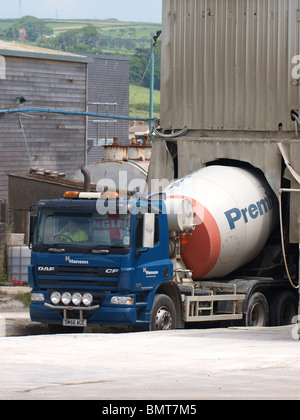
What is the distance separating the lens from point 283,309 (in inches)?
662

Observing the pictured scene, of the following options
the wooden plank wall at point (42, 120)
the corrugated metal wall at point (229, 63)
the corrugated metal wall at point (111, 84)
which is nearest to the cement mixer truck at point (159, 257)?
the corrugated metal wall at point (229, 63)

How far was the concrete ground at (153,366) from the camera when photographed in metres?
7.78

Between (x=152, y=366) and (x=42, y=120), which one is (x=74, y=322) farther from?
(x=42, y=120)

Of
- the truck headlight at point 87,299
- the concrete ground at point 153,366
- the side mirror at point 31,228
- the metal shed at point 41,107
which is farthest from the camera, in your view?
the metal shed at point 41,107

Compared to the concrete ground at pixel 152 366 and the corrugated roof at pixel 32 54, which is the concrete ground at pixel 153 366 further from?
the corrugated roof at pixel 32 54

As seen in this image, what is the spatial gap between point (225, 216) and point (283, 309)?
8.36ft

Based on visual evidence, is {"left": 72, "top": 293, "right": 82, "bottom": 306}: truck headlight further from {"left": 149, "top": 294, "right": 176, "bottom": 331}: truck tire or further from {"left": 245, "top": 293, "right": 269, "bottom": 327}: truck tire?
{"left": 245, "top": 293, "right": 269, "bottom": 327}: truck tire

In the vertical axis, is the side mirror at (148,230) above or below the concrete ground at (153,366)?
above

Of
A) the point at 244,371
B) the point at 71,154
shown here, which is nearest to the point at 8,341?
the point at 244,371

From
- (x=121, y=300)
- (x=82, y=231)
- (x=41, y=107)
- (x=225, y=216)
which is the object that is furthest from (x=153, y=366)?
(x=41, y=107)

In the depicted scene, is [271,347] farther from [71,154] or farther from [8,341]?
[71,154]

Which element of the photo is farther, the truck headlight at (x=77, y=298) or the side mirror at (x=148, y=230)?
the truck headlight at (x=77, y=298)

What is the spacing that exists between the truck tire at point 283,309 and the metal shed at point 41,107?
17391 millimetres

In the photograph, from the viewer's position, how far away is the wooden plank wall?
32469mm
